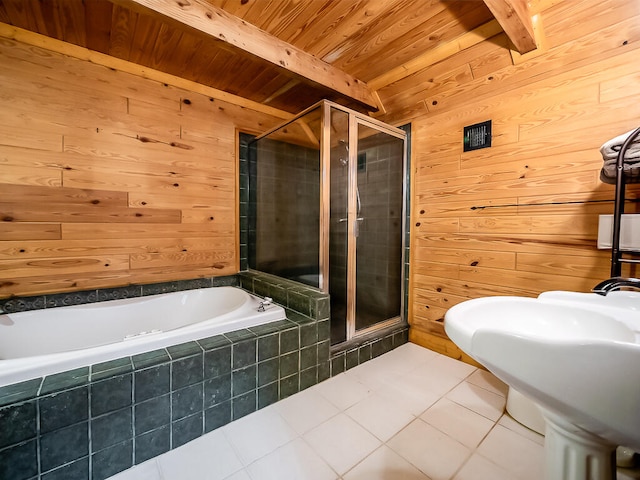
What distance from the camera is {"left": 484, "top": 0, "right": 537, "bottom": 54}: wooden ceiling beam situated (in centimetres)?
125

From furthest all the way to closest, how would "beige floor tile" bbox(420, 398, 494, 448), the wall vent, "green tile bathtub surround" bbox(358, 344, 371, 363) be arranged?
"green tile bathtub surround" bbox(358, 344, 371, 363) < the wall vent < "beige floor tile" bbox(420, 398, 494, 448)

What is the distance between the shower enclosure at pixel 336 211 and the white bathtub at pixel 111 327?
0.46 metres

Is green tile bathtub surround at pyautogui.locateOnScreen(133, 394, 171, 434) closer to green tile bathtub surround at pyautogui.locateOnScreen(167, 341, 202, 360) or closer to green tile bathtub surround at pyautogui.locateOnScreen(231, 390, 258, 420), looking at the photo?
green tile bathtub surround at pyautogui.locateOnScreen(167, 341, 202, 360)

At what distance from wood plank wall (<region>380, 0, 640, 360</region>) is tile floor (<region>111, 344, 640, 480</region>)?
2.12 ft

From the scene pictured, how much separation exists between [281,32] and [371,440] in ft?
7.47

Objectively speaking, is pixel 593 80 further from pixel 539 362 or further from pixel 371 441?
pixel 371 441

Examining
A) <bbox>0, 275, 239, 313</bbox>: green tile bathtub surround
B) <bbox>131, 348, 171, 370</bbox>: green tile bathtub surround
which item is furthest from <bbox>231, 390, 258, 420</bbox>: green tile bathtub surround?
<bbox>0, 275, 239, 313</bbox>: green tile bathtub surround

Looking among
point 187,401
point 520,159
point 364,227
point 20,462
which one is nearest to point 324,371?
point 187,401

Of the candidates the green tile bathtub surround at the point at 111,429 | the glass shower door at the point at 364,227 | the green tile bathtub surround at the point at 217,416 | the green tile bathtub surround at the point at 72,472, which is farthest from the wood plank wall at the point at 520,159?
the green tile bathtub surround at the point at 72,472

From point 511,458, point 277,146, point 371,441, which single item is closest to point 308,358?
point 371,441

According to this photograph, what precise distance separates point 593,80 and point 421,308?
5.65 ft

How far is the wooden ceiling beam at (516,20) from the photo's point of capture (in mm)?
1246

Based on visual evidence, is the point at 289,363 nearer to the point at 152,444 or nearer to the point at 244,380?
the point at 244,380

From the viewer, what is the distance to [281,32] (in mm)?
1617
